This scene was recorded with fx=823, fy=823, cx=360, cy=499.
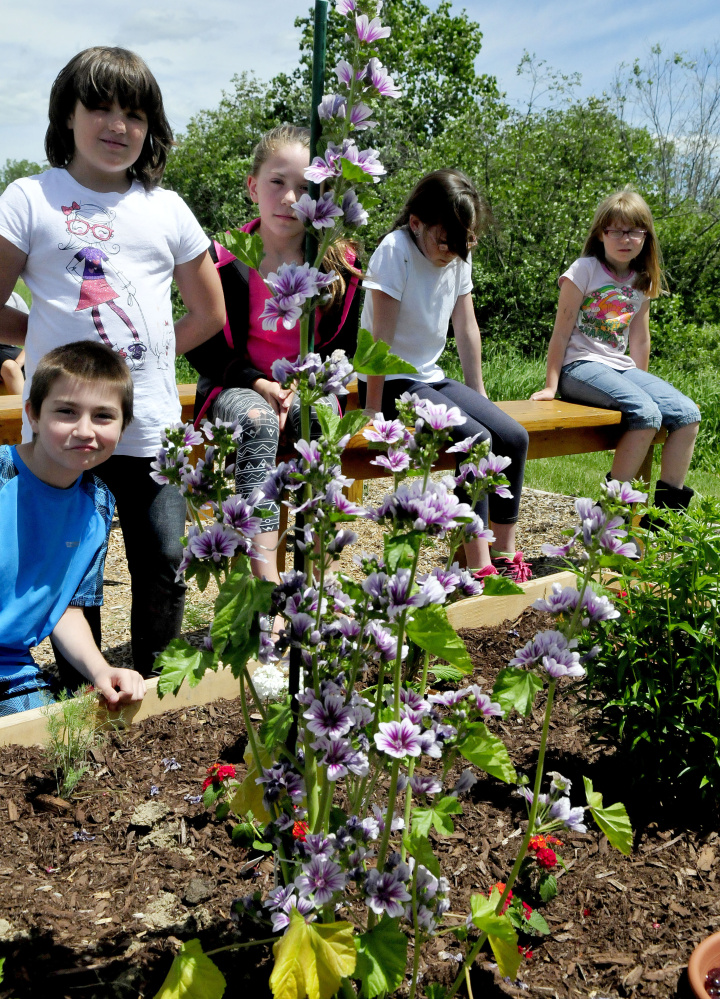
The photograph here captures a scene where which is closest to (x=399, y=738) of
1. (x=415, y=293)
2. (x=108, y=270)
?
(x=108, y=270)

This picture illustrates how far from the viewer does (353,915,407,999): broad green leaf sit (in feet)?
3.98

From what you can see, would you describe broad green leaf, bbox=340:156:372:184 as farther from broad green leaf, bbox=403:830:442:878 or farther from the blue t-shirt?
the blue t-shirt

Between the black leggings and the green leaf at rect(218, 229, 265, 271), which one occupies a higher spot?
the green leaf at rect(218, 229, 265, 271)

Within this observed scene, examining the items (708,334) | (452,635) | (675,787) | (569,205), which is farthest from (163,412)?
(708,334)

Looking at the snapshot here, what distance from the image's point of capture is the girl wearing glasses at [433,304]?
12.3ft

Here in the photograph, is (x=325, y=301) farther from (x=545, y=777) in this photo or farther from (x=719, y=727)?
(x=545, y=777)

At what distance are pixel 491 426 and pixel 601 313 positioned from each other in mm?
1715

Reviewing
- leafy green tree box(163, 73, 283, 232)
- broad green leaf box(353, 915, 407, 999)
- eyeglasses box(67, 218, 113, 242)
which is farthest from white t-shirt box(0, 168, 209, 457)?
leafy green tree box(163, 73, 283, 232)

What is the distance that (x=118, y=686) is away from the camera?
2.35 m

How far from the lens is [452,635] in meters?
1.19

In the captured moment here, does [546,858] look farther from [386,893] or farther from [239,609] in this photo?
[239,609]

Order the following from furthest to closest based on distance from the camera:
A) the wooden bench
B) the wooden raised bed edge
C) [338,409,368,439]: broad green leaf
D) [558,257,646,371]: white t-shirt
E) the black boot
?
[558,257,646,371]: white t-shirt, the black boot, the wooden bench, the wooden raised bed edge, [338,409,368,439]: broad green leaf

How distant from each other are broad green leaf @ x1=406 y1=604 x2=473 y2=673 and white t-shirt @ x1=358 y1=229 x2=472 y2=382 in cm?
277

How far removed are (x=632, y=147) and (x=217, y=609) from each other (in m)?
15.7
